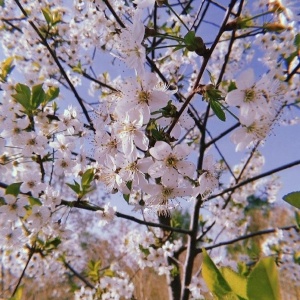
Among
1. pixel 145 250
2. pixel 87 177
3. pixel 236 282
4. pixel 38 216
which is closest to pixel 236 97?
pixel 236 282

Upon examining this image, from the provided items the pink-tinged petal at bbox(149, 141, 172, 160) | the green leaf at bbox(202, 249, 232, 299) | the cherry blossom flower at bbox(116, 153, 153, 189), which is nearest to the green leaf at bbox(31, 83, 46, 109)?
the cherry blossom flower at bbox(116, 153, 153, 189)

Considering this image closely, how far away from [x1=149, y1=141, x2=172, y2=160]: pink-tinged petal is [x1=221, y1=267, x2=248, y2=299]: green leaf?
1.27 ft

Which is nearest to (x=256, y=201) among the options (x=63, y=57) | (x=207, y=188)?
(x=63, y=57)

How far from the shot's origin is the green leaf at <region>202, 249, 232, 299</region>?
508mm

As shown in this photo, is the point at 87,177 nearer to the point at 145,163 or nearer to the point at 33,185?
the point at 33,185

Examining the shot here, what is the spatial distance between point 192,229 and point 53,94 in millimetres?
1026

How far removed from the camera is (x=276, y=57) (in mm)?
2092

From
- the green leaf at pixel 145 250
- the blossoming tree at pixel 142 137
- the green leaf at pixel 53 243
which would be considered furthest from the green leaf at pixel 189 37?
the green leaf at pixel 145 250

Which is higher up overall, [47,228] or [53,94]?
[53,94]

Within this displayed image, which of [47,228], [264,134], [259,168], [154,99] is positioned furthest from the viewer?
[259,168]

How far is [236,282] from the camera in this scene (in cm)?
52

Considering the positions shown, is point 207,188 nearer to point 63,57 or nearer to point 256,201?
point 63,57

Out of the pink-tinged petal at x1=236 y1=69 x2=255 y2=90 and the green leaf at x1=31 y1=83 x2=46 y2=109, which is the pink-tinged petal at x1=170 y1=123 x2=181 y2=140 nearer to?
the pink-tinged petal at x1=236 y1=69 x2=255 y2=90

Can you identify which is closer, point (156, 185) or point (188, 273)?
point (156, 185)
